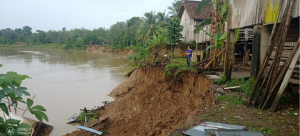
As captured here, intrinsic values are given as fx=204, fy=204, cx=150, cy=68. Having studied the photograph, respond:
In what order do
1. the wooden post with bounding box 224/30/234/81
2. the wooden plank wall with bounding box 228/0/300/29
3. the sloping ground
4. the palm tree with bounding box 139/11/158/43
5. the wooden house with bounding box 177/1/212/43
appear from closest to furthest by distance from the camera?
the wooden plank wall with bounding box 228/0/300/29 < the wooden post with bounding box 224/30/234/81 < the sloping ground < the wooden house with bounding box 177/1/212/43 < the palm tree with bounding box 139/11/158/43

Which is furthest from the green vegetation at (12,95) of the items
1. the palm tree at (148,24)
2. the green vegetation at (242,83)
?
the palm tree at (148,24)

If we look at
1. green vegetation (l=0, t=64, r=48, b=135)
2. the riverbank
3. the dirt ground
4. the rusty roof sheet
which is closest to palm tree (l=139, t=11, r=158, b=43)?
the rusty roof sheet

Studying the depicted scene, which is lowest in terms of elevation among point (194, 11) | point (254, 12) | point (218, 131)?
point (218, 131)

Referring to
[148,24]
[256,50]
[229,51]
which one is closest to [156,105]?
[229,51]

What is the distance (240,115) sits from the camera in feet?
15.4

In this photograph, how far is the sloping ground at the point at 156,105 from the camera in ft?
24.7

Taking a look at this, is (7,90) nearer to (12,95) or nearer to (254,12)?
(12,95)

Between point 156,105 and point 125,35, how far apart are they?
3256cm

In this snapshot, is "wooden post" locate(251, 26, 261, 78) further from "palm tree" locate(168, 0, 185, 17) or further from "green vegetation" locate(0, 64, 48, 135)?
"palm tree" locate(168, 0, 185, 17)

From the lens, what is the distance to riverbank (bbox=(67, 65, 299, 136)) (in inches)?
171

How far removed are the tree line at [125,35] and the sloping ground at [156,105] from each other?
7.60 m

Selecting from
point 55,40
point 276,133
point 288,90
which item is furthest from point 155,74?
point 55,40

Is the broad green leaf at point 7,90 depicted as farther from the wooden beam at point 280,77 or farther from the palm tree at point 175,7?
the palm tree at point 175,7

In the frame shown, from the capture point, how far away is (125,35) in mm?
40719
